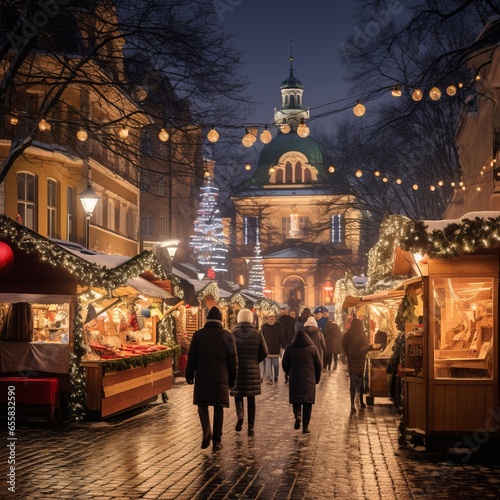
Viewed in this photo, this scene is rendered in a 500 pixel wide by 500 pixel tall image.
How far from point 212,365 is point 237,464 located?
1.77 metres

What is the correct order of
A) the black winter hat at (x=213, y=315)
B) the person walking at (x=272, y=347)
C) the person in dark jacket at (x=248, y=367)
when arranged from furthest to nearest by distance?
1. the person walking at (x=272, y=347)
2. the person in dark jacket at (x=248, y=367)
3. the black winter hat at (x=213, y=315)

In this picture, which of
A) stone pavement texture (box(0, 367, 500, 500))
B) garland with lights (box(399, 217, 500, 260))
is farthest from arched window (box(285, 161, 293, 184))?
garland with lights (box(399, 217, 500, 260))

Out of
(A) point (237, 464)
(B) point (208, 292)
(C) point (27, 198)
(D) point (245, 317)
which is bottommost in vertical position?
(A) point (237, 464)

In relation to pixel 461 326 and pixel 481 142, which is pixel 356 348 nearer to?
pixel 461 326

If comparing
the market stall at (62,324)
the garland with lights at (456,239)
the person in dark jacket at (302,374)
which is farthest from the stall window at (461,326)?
the market stall at (62,324)

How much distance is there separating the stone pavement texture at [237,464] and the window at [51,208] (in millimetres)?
17735

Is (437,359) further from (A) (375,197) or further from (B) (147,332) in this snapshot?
(A) (375,197)

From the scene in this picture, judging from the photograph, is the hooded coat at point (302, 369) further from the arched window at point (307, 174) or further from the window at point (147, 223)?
the arched window at point (307, 174)

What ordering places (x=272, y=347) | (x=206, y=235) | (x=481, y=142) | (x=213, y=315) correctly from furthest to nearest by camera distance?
(x=206, y=235) < (x=481, y=142) < (x=272, y=347) < (x=213, y=315)

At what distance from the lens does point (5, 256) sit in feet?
53.0

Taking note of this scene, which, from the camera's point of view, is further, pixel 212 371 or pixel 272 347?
pixel 272 347

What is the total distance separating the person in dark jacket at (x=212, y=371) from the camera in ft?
42.1

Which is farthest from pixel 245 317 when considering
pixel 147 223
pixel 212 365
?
pixel 147 223

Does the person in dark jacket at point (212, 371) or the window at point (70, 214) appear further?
the window at point (70, 214)
